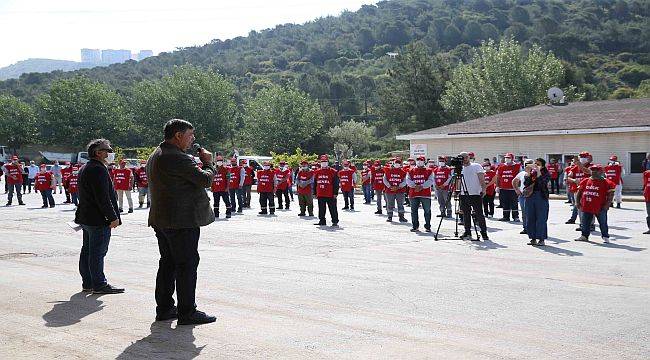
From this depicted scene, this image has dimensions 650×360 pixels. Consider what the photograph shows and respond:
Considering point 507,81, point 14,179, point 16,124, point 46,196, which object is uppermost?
point 507,81

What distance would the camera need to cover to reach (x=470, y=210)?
15969 mm

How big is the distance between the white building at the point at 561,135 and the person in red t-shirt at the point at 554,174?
2117mm

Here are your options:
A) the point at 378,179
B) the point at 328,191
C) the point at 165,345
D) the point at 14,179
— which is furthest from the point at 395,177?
the point at 14,179

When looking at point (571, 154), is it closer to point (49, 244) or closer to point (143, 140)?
point (49, 244)

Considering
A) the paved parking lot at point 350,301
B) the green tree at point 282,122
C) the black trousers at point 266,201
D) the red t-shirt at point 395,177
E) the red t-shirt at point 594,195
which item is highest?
the green tree at point 282,122

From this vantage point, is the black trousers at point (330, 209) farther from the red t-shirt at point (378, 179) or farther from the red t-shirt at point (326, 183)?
the red t-shirt at point (378, 179)

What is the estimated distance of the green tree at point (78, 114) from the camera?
88.9 m

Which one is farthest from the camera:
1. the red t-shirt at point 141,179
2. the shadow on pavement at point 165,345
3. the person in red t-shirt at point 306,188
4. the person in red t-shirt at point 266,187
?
the red t-shirt at point 141,179

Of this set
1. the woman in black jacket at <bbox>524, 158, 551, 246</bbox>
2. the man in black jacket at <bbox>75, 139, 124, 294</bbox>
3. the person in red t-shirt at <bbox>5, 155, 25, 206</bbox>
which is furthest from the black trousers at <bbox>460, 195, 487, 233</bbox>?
the person in red t-shirt at <bbox>5, 155, 25, 206</bbox>

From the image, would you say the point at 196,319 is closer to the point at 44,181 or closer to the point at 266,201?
the point at 266,201

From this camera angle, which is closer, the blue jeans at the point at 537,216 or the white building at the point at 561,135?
the blue jeans at the point at 537,216

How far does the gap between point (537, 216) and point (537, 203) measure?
0.29 m

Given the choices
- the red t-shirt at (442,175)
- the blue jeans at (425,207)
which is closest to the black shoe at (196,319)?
the blue jeans at (425,207)

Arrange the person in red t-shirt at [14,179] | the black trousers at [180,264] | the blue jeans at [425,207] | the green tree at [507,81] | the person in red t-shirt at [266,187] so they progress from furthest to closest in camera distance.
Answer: the green tree at [507,81]
the person in red t-shirt at [14,179]
the person in red t-shirt at [266,187]
the blue jeans at [425,207]
the black trousers at [180,264]
